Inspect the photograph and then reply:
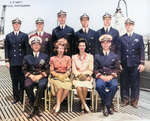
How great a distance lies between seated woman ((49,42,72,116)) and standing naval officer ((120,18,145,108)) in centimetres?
107

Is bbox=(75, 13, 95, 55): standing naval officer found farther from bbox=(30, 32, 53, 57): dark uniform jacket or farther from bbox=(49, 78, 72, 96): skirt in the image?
bbox=(49, 78, 72, 96): skirt

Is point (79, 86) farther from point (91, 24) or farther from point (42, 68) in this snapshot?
point (91, 24)

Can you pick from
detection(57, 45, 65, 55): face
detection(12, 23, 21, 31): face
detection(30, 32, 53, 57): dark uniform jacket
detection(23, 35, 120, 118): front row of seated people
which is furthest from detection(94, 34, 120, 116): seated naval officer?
detection(12, 23, 21, 31): face

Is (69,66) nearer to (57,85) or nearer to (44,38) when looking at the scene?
(57,85)

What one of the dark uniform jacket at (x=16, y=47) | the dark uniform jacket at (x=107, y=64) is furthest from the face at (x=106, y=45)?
the dark uniform jacket at (x=16, y=47)

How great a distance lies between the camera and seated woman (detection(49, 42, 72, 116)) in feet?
9.78

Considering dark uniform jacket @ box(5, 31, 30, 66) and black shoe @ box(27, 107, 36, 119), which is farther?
dark uniform jacket @ box(5, 31, 30, 66)

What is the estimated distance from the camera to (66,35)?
10.9 ft

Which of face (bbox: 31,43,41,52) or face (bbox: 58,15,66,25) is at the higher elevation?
face (bbox: 58,15,66,25)

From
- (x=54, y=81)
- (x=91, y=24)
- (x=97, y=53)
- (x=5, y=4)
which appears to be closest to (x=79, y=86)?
(x=54, y=81)

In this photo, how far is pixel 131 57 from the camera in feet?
10.6

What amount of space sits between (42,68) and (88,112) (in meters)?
1.14

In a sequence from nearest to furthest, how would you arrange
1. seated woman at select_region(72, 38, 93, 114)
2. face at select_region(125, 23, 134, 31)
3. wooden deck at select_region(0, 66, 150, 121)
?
wooden deck at select_region(0, 66, 150, 121) → seated woman at select_region(72, 38, 93, 114) → face at select_region(125, 23, 134, 31)

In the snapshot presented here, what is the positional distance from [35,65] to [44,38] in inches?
21.5
